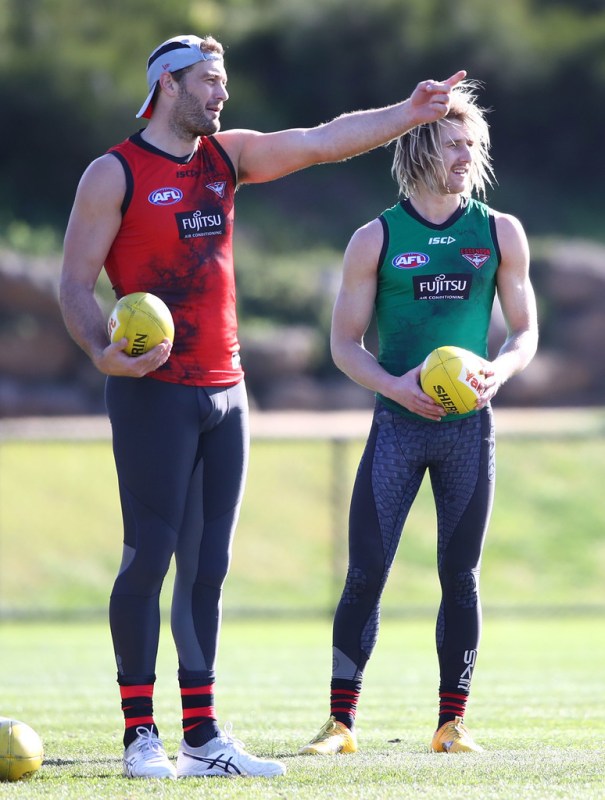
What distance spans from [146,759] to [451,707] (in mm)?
1267

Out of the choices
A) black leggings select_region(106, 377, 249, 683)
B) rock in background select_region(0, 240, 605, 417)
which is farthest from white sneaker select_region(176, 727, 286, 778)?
rock in background select_region(0, 240, 605, 417)

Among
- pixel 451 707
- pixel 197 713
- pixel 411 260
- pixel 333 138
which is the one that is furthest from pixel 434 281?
pixel 197 713

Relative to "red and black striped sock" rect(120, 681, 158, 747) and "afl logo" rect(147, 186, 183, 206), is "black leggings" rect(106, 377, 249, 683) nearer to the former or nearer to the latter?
"red and black striped sock" rect(120, 681, 158, 747)

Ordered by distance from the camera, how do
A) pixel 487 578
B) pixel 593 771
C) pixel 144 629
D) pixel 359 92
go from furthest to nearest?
1. pixel 359 92
2. pixel 487 578
3. pixel 144 629
4. pixel 593 771

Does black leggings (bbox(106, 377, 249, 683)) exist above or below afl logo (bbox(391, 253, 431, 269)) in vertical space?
below

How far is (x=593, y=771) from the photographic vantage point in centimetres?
477

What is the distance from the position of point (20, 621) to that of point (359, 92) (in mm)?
37326

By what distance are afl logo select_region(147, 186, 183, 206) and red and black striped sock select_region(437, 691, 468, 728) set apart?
2.17m

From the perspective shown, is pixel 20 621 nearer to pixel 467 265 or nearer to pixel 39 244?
pixel 467 265

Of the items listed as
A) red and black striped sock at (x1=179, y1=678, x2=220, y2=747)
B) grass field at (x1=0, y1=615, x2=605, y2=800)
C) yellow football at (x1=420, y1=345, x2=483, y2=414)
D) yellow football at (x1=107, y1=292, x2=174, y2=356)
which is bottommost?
grass field at (x1=0, y1=615, x2=605, y2=800)

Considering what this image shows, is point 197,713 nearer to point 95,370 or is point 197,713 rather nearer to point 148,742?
point 148,742

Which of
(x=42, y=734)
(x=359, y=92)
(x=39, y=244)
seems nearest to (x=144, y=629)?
(x=42, y=734)

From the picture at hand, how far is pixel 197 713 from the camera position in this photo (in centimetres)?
511

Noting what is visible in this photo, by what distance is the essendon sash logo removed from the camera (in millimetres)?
5578
